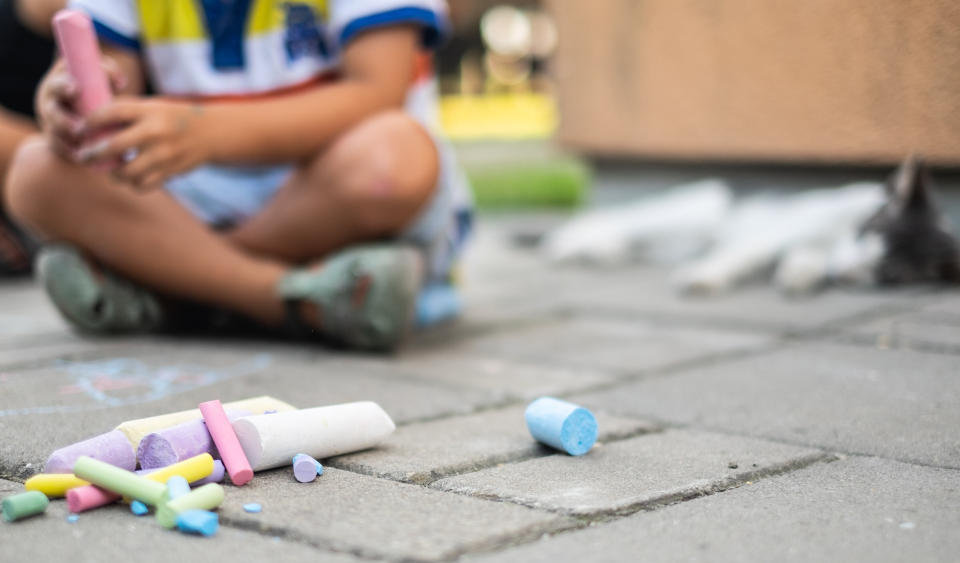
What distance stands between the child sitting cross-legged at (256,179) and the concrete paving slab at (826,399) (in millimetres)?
491

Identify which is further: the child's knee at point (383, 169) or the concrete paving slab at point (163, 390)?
the child's knee at point (383, 169)

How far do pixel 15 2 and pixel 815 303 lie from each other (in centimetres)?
190

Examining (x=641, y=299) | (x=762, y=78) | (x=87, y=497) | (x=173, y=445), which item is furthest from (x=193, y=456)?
(x=762, y=78)

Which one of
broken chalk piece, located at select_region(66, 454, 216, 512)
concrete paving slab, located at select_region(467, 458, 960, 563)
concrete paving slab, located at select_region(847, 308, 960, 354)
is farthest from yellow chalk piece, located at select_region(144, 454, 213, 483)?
concrete paving slab, located at select_region(847, 308, 960, 354)

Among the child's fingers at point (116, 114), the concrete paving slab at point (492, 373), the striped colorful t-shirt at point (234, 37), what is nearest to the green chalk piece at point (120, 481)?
the concrete paving slab at point (492, 373)

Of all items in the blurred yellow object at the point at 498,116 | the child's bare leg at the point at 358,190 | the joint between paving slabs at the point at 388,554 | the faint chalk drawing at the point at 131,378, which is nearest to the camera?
the joint between paving slabs at the point at 388,554

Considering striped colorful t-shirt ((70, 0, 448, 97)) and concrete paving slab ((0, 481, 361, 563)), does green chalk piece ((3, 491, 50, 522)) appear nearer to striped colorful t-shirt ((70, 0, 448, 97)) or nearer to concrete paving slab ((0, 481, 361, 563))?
concrete paving slab ((0, 481, 361, 563))

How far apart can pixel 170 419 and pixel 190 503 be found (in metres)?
0.22

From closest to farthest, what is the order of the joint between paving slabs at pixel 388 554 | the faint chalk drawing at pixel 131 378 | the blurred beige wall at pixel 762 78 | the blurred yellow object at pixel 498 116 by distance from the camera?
the joint between paving slabs at pixel 388 554
the faint chalk drawing at pixel 131 378
the blurred beige wall at pixel 762 78
the blurred yellow object at pixel 498 116

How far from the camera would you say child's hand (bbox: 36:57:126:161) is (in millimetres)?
1650

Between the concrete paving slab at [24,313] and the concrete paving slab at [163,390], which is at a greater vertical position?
the concrete paving slab at [163,390]

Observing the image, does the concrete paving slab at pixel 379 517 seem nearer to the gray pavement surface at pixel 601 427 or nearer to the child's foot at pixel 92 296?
the gray pavement surface at pixel 601 427

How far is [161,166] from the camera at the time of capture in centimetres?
163

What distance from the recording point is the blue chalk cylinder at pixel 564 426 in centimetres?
118
